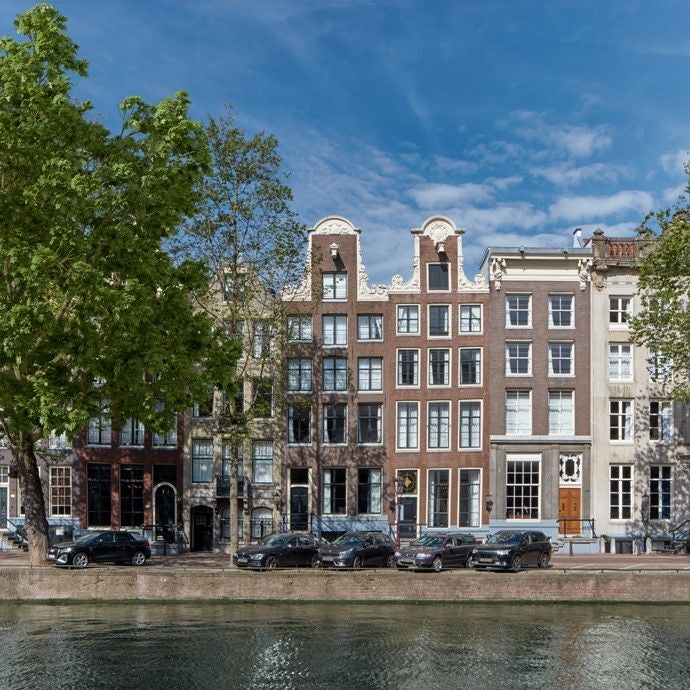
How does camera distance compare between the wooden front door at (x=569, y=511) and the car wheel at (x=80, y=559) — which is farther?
the wooden front door at (x=569, y=511)

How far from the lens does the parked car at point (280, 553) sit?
120ft

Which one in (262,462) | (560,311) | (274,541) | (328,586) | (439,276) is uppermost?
(439,276)

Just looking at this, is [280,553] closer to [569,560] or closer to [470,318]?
[569,560]

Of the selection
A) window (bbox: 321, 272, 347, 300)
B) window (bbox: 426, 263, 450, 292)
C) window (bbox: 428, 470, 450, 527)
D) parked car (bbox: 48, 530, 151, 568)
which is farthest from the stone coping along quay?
window (bbox: 426, 263, 450, 292)

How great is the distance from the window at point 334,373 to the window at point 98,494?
13182 millimetres

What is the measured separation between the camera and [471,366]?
52.1 m

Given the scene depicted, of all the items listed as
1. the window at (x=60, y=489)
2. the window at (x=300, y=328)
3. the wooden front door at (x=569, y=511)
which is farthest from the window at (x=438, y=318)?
the window at (x=60, y=489)

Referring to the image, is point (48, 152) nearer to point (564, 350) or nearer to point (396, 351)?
point (396, 351)

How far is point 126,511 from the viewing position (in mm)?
52156

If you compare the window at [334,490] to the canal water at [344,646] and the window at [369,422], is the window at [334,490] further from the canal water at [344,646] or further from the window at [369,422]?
the canal water at [344,646]

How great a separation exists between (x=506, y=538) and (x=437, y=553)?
9.74 ft

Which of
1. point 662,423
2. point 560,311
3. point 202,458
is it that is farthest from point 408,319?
point 662,423

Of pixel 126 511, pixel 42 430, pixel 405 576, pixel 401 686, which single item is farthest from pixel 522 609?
pixel 126 511

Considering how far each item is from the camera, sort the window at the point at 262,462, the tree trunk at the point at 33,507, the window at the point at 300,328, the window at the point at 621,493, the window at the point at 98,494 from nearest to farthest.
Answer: the tree trunk at the point at 33,507 → the window at the point at 300,328 → the window at the point at 621,493 → the window at the point at 98,494 → the window at the point at 262,462
